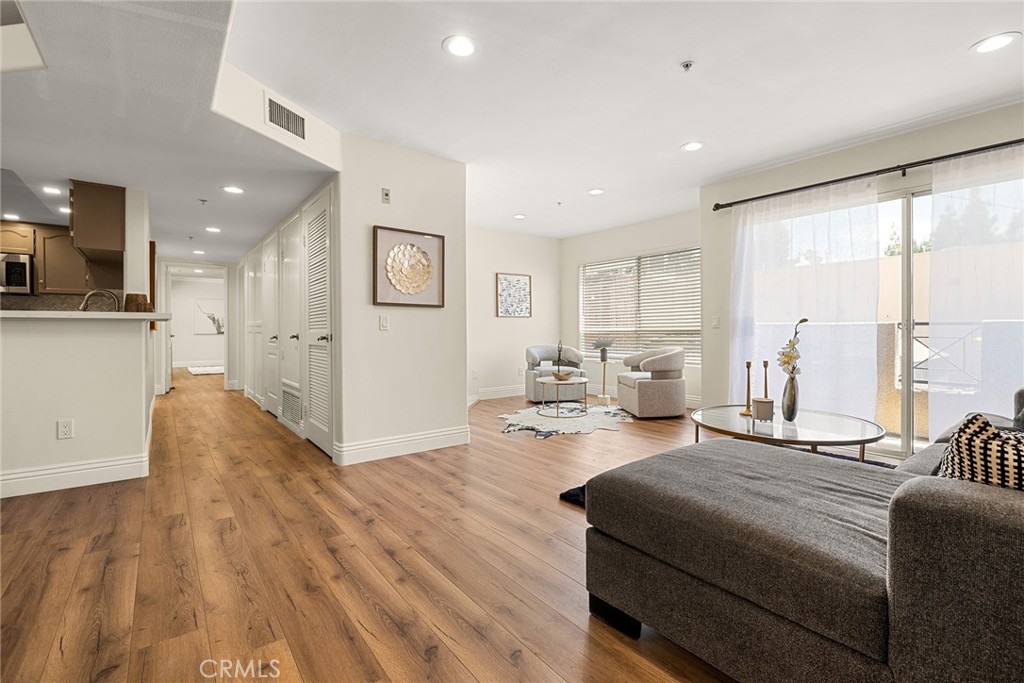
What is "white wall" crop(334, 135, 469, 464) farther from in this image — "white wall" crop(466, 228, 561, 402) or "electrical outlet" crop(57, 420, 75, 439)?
"white wall" crop(466, 228, 561, 402)

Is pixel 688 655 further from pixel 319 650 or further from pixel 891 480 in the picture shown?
pixel 319 650

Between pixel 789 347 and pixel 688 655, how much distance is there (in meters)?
2.30

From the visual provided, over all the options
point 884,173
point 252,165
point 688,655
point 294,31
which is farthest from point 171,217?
point 884,173

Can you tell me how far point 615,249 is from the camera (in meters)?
6.79

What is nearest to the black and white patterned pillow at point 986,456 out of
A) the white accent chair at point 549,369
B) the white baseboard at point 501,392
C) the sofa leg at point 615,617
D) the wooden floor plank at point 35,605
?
the sofa leg at point 615,617

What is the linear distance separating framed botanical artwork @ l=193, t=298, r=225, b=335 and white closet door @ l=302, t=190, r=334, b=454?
10.0m

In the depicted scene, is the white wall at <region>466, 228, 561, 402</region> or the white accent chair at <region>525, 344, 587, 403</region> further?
the white wall at <region>466, 228, 561, 402</region>

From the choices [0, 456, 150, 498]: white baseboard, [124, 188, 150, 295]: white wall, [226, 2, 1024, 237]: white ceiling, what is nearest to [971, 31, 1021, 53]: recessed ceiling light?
[226, 2, 1024, 237]: white ceiling

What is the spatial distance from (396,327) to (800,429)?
2.90m

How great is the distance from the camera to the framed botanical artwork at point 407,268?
11.5 ft

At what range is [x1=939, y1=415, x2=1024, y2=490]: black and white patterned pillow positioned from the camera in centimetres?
88

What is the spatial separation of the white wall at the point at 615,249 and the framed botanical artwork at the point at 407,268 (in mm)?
3577

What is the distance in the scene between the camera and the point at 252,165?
327 centimetres

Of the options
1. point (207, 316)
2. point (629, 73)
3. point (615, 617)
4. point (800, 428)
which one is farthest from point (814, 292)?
point (207, 316)
